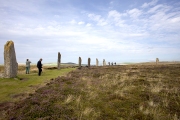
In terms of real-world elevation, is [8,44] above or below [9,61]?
above

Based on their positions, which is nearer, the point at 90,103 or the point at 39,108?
the point at 39,108

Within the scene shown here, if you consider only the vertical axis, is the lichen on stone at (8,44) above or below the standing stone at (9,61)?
above

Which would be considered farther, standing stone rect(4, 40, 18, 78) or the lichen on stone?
the lichen on stone

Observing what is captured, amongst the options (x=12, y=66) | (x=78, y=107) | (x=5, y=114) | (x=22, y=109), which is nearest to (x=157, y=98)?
(x=78, y=107)

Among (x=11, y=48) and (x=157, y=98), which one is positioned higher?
(x=11, y=48)

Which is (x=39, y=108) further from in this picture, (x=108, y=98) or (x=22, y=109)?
(x=108, y=98)

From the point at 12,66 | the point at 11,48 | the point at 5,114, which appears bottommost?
the point at 5,114

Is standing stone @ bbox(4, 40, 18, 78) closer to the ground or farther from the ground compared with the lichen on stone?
closer to the ground

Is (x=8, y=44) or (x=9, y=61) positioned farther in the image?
(x=8, y=44)

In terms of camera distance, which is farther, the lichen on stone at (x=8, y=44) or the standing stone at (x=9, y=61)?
the lichen on stone at (x=8, y=44)

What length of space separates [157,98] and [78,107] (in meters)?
6.12

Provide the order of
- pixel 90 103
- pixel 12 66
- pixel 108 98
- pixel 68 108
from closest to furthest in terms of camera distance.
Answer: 1. pixel 68 108
2. pixel 90 103
3. pixel 108 98
4. pixel 12 66

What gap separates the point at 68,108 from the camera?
906 cm

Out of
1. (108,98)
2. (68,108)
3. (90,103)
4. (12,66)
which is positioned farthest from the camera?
(12,66)
